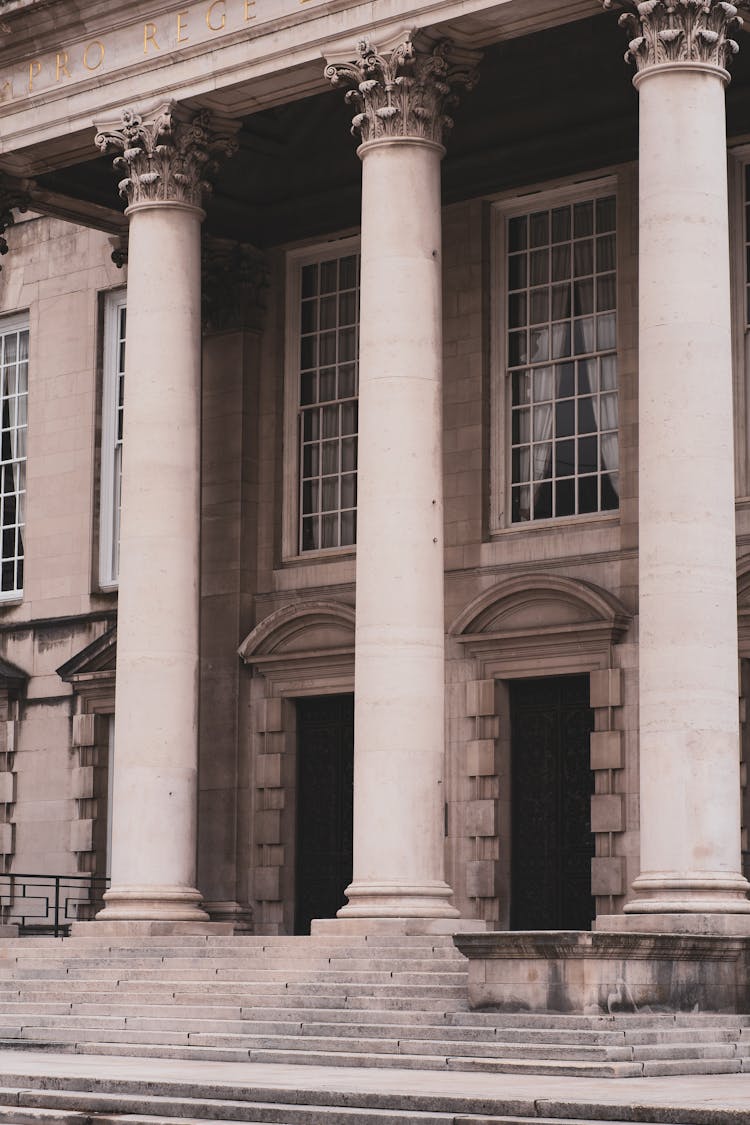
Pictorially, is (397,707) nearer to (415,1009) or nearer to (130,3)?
(415,1009)

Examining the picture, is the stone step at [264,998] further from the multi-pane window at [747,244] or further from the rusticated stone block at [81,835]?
the multi-pane window at [747,244]

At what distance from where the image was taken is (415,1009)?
21.6m

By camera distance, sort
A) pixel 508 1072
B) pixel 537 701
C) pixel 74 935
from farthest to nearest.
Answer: pixel 537 701 < pixel 74 935 < pixel 508 1072

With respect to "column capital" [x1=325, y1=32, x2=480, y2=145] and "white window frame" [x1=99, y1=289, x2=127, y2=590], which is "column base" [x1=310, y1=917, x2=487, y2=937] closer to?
"column capital" [x1=325, y1=32, x2=480, y2=145]

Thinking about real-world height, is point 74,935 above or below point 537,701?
below

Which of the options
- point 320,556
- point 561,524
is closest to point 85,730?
point 320,556

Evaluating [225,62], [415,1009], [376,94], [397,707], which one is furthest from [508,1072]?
[225,62]

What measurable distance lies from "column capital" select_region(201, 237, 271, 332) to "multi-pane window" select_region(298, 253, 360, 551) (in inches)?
30.7

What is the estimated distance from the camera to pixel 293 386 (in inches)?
1329

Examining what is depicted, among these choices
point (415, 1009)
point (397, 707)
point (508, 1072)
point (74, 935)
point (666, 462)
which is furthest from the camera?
point (74, 935)

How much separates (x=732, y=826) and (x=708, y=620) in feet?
7.39

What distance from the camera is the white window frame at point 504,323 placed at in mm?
30344

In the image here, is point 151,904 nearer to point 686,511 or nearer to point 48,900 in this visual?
point 48,900

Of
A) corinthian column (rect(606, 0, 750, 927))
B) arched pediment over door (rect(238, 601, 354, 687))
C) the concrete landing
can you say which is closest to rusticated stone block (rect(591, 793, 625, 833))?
arched pediment over door (rect(238, 601, 354, 687))
